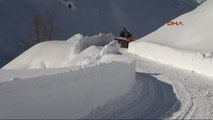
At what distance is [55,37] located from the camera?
71812mm

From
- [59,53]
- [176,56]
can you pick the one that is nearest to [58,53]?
[59,53]

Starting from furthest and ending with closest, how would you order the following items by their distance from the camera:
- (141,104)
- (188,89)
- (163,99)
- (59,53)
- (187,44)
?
(59,53) → (187,44) → (188,89) → (163,99) → (141,104)

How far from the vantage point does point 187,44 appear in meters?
25.9

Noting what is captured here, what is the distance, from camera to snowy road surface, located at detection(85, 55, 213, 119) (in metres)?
11.0

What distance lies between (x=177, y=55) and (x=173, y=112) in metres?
11.1

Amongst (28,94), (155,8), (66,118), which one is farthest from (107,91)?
(155,8)

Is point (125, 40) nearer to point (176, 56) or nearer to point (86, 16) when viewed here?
point (176, 56)

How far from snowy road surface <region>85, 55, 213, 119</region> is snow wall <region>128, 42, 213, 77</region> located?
47cm

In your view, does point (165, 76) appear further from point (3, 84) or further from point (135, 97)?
point (3, 84)

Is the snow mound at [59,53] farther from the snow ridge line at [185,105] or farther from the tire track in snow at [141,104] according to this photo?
the snow ridge line at [185,105]

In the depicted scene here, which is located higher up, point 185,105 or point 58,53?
point 185,105

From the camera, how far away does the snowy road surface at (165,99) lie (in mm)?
11000

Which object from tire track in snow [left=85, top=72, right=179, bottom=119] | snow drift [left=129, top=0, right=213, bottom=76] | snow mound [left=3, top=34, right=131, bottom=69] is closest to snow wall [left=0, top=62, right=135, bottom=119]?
tire track in snow [left=85, top=72, right=179, bottom=119]

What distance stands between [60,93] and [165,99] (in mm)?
3832
